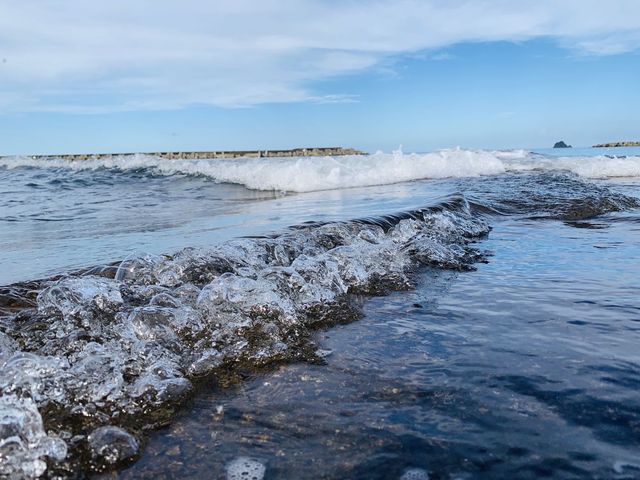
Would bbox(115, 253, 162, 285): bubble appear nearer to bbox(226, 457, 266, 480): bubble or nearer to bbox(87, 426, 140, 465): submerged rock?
bbox(87, 426, 140, 465): submerged rock

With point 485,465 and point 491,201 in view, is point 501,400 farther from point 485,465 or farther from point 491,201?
point 491,201

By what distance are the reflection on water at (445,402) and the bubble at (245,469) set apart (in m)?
0.02

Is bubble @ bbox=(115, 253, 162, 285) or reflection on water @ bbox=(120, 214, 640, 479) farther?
bubble @ bbox=(115, 253, 162, 285)

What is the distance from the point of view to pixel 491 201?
723cm

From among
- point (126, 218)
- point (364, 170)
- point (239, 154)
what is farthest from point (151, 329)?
point (239, 154)

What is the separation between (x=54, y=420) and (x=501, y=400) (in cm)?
131

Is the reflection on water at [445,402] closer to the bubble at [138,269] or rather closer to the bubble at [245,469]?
the bubble at [245,469]

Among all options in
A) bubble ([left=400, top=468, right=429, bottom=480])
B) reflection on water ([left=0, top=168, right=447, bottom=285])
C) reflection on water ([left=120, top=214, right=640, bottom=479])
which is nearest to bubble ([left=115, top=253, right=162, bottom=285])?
reflection on water ([left=0, top=168, right=447, bottom=285])

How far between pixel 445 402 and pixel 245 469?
630mm

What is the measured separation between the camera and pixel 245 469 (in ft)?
4.25

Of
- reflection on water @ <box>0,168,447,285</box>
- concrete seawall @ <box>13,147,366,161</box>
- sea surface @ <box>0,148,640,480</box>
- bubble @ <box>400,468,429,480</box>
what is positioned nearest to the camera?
bubble @ <box>400,468,429,480</box>

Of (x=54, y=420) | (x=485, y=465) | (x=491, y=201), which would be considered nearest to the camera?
(x=485, y=465)

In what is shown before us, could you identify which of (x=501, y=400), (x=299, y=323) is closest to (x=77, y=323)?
(x=299, y=323)

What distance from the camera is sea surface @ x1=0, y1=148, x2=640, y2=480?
1329 millimetres
